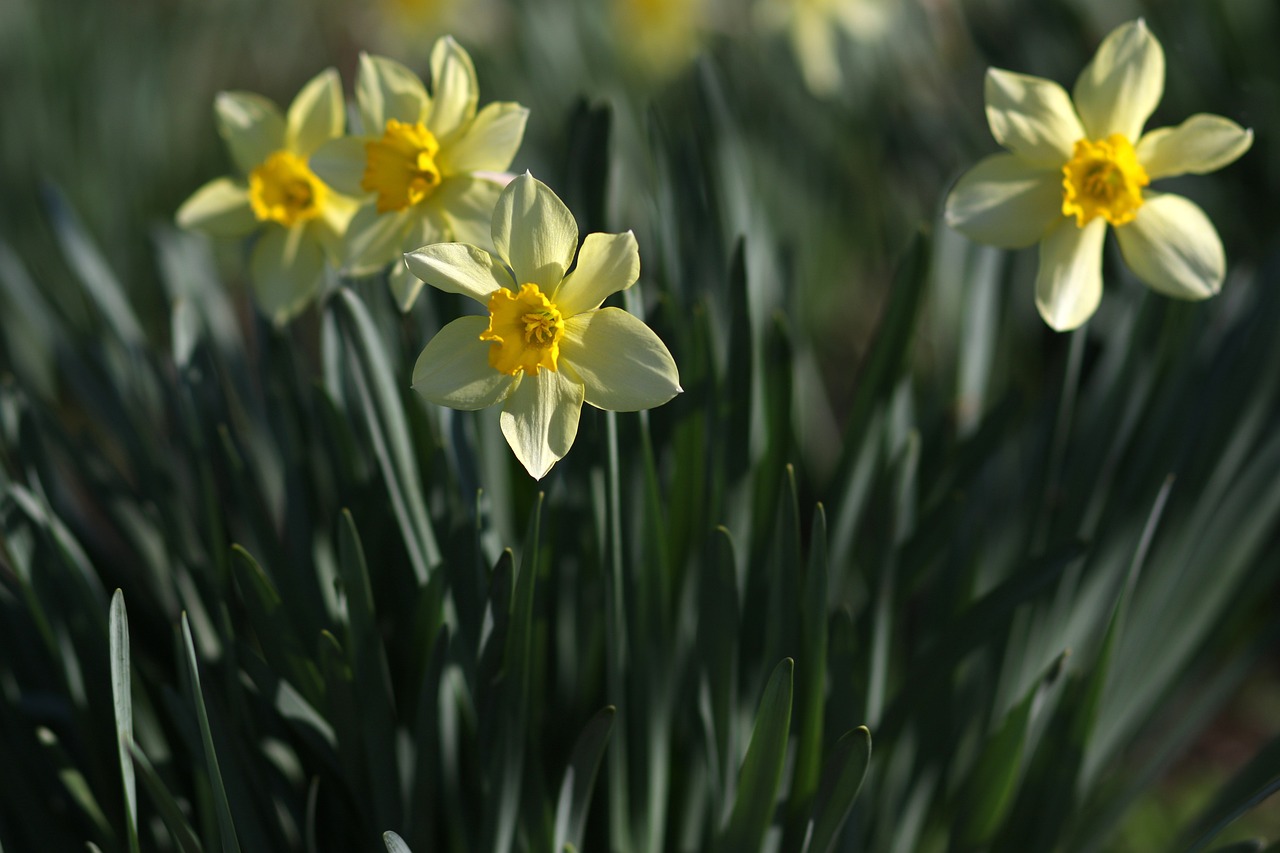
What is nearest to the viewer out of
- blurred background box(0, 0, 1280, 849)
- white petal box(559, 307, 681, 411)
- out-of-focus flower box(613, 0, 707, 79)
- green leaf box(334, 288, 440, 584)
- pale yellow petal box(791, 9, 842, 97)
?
white petal box(559, 307, 681, 411)

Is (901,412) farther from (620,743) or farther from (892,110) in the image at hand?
(892,110)

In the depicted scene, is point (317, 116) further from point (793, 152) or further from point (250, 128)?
point (793, 152)

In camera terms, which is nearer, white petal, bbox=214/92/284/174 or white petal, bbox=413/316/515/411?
white petal, bbox=413/316/515/411

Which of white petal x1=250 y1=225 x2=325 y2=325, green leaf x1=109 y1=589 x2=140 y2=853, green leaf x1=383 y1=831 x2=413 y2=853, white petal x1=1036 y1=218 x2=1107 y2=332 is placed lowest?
green leaf x1=383 y1=831 x2=413 y2=853

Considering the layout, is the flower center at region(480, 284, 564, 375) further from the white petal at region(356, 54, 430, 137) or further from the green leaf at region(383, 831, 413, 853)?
the green leaf at region(383, 831, 413, 853)

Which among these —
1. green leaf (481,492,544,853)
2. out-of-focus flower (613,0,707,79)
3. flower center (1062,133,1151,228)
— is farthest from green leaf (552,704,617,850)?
out-of-focus flower (613,0,707,79)

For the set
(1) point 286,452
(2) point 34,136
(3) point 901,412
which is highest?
(2) point 34,136

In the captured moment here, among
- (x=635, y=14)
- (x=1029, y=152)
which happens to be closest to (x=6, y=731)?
(x=1029, y=152)
